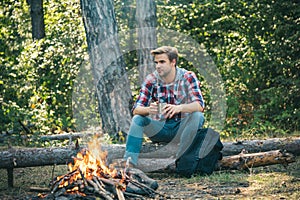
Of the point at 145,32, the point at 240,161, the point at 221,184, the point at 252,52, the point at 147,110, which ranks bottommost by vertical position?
the point at 221,184

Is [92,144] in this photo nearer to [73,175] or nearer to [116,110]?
[73,175]

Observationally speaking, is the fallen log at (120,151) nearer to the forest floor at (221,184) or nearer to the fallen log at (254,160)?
the forest floor at (221,184)

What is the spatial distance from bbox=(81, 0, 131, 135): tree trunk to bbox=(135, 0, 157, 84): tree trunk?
0.85 m

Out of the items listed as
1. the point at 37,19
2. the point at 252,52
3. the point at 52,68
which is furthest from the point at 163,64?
the point at 37,19

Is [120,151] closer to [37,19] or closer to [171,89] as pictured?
[171,89]

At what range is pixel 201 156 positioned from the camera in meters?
6.34

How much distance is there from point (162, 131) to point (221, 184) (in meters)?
1.08

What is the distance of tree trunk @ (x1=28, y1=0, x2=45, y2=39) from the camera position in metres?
13.7

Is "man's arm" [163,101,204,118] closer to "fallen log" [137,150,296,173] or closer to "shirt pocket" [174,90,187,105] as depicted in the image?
"shirt pocket" [174,90,187,105]

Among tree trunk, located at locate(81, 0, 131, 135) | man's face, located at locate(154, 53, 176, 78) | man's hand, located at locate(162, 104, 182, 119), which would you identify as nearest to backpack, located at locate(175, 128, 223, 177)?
man's hand, located at locate(162, 104, 182, 119)

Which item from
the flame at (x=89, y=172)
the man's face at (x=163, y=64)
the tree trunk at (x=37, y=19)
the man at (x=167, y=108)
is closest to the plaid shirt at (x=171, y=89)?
the man at (x=167, y=108)

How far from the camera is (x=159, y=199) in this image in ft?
16.8

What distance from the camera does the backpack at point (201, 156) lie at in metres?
6.27

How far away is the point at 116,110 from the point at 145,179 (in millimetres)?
3957
